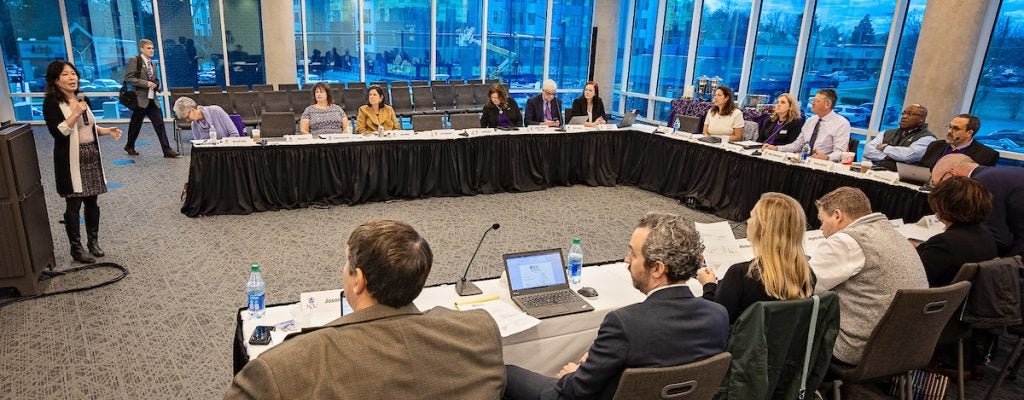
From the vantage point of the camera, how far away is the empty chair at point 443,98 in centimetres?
1015

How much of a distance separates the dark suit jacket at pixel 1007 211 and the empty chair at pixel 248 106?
7.95 m

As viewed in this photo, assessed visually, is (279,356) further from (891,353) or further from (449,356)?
(891,353)

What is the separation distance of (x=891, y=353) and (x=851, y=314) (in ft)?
0.67

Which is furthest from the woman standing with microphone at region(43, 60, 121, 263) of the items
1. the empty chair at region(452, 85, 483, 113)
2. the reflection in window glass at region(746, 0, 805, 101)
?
the reflection in window glass at region(746, 0, 805, 101)

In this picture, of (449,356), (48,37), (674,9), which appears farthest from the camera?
(674,9)

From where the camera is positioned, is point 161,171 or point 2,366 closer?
point 2,366

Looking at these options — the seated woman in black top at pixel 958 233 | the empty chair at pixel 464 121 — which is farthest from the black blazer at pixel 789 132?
the seated woman in black top at pixel 958 233

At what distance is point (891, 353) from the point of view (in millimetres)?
2443

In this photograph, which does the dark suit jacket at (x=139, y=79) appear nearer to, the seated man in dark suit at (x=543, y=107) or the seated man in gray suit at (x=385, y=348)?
the seated man in dark suit at (x=543, y=107)

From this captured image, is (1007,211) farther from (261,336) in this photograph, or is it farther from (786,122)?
(261,336)

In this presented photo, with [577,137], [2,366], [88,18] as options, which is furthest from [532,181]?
[88,18]

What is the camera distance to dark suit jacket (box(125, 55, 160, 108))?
7535 mm

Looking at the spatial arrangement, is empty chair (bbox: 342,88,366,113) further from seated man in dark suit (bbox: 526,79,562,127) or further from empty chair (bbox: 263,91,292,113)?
seated man in dark suit (bbox: 526,79,562,127)

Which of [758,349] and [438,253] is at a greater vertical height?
[758,349]
